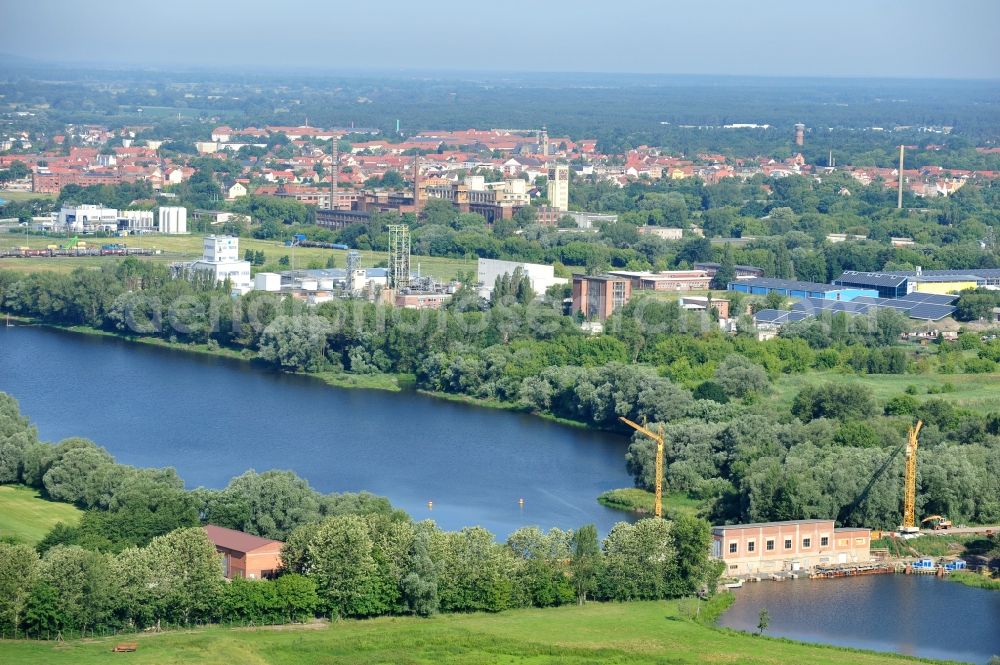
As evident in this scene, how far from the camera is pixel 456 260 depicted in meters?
24.9

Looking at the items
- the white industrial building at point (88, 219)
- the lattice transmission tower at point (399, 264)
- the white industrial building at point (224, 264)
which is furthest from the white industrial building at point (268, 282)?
the white industrial building at point (88, 219)

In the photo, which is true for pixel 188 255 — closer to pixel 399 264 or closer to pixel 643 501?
pixel 399 264

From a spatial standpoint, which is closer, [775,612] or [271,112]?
[775,612]

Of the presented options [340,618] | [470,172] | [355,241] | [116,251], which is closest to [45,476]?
Answer: [340,618]


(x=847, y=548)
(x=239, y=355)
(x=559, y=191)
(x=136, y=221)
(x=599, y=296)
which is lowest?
(x=239, y=355)

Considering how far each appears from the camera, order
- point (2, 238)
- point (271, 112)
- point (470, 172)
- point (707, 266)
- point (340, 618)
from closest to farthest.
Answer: point (340, 618)
point (707, 266)
point (2, 238)
point (470, 172)
point (271, 112)

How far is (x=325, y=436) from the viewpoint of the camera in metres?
13.8

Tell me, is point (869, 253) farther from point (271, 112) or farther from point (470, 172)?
point (271, 112)

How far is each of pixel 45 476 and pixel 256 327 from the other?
664cm

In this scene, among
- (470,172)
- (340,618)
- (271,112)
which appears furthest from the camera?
(271,112)

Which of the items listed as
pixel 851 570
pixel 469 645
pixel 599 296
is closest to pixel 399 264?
pixel 599 296

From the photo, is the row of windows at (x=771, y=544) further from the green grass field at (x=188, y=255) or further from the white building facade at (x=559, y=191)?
the white building facade at (x=559, y=191)

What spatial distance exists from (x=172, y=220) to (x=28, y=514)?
55.0 feet

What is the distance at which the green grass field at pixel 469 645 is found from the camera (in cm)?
862
